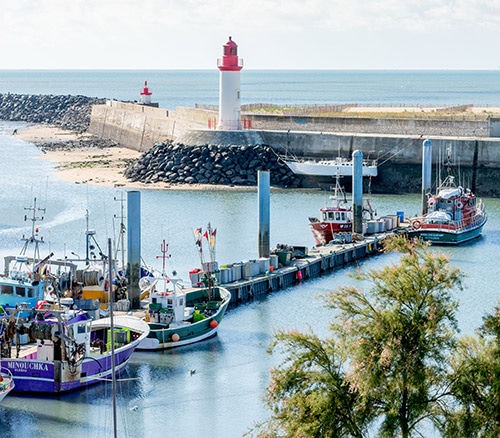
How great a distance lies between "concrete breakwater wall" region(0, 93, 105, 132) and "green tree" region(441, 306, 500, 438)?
89877 millimetres

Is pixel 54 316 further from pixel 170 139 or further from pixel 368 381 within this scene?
pixel 170 139

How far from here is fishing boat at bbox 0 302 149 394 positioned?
2859 cm

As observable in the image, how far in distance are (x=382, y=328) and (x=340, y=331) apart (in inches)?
29.9

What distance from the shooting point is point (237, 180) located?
64.1 meters

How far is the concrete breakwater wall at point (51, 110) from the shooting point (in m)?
115

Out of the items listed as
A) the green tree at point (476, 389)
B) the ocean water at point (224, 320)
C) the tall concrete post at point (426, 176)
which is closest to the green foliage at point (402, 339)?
the green tree at point (476, 389)

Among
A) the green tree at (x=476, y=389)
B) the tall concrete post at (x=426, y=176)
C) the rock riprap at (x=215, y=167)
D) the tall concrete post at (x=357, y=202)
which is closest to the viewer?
the green tree at (x=476, y=389)

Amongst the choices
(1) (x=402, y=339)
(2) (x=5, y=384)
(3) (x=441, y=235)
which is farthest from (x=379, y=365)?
(3) (x=441, y=235)

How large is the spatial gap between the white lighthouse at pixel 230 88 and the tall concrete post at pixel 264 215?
24258mm

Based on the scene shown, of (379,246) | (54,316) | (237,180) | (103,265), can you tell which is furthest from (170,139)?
(54,316)

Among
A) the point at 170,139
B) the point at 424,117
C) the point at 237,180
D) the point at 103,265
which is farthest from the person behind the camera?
the point at 170,139

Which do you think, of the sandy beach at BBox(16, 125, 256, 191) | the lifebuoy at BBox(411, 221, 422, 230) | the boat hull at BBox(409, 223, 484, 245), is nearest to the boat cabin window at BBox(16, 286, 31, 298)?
the boat hull at BBox(409, 223, 484, 245)

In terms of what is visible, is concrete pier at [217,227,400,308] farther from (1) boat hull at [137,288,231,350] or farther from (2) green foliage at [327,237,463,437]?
(2) green foliage at [327,237,463,437]
